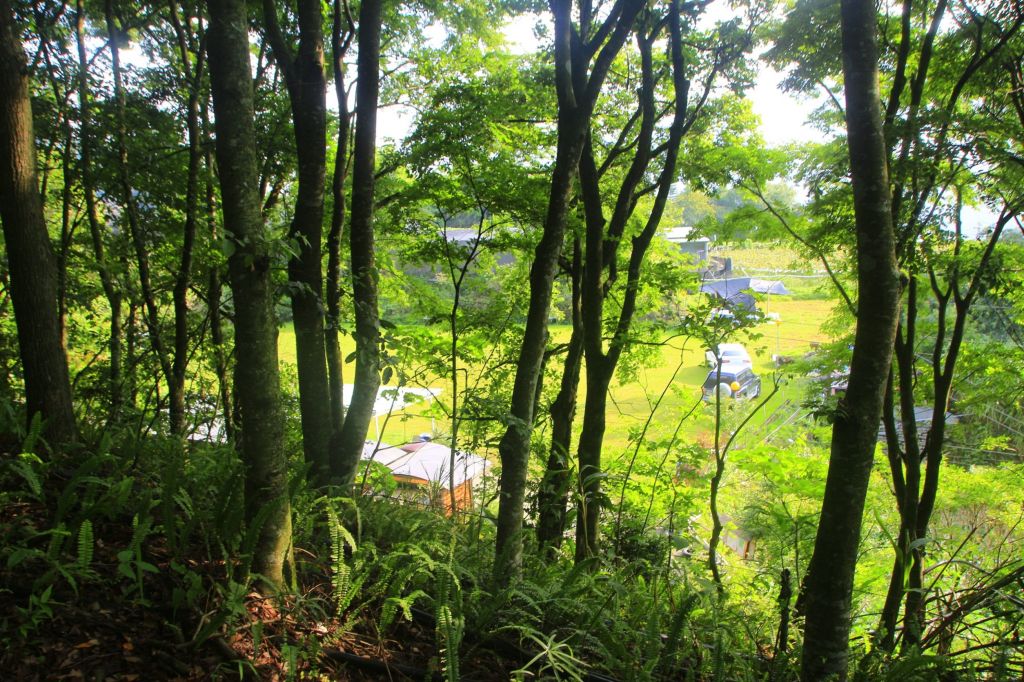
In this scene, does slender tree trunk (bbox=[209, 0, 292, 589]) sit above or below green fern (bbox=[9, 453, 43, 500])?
above

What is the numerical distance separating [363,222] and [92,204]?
3442 mm

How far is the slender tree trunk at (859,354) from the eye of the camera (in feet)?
8.18

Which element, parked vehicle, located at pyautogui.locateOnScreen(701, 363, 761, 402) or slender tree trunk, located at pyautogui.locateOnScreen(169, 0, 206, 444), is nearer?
slender tree trunk, located at pyautogui.locateOnScreen(169, 0, 206, 444)

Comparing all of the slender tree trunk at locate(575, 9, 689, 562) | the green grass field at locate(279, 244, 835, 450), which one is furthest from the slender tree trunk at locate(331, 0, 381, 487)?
the slender tree trunk at locate(575, 9, 689, 562)

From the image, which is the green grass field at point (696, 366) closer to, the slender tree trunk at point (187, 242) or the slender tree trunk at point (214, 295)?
the slender tree trunk at point (214, 295)

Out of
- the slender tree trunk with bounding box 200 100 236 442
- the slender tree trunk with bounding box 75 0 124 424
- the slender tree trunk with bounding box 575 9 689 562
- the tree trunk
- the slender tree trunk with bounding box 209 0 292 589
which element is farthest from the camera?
the slender tree trunk with bounding box 575 9 689 562

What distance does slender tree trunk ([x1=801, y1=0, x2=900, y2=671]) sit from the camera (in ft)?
8.18

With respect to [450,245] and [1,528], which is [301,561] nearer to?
[1,528]

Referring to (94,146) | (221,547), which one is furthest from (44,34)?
(221,547)

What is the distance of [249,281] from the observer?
2406mm

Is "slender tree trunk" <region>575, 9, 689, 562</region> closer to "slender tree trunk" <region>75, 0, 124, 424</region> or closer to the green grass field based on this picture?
the green grass field

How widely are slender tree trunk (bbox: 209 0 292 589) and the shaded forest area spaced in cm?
2

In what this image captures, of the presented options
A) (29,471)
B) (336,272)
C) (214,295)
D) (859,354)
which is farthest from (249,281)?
(214,295)

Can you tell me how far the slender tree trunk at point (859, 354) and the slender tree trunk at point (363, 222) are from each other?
3141 millimetres
